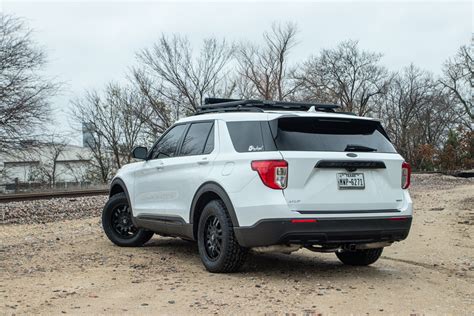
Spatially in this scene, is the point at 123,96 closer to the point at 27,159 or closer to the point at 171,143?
the point at 27,159

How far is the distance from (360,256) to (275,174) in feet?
6.52

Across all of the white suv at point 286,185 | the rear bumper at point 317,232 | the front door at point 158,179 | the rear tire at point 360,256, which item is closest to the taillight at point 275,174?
the white suv at point 286,185

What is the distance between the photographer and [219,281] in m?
5.82

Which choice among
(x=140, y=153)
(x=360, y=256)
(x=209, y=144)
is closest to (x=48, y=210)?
(x=140, y=153)

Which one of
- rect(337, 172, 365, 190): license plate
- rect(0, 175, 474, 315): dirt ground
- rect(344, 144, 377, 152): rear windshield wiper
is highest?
rect(344, 144, 377, 152): rear windshield wiper

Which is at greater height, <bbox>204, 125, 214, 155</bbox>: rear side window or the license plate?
<bbox>204, 125, 214, 155</bbox>: rear side window

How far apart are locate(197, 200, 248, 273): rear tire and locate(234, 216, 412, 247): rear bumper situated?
17 centimetres

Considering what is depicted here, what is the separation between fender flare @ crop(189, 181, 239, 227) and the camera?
5.85 meters

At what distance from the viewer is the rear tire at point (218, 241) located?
5.93 metres

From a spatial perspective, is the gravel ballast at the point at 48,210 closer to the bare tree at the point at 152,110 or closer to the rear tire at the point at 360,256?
the rear tire at the point at 360,256

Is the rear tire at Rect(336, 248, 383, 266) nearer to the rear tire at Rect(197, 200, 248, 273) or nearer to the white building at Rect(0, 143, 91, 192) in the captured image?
the rear tire at Rect(197, 200, 248, 273)

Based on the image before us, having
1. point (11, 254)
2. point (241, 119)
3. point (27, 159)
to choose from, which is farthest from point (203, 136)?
point (27, 159)

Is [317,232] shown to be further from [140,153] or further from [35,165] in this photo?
[35,165]

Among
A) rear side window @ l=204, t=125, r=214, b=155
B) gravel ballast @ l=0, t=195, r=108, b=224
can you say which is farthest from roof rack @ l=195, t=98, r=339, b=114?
gravel ballast @ l=0, t=195, r=108, b=224
